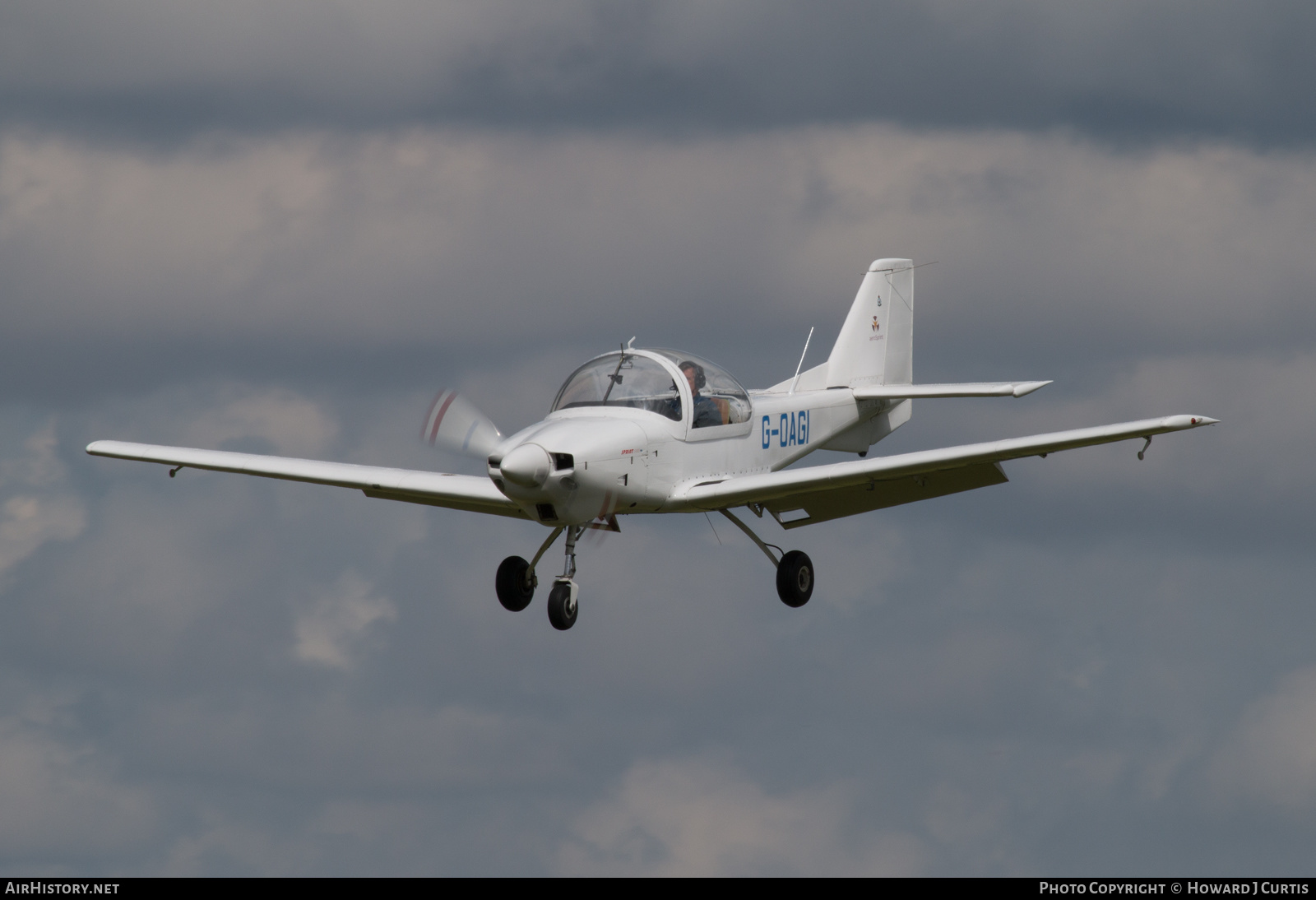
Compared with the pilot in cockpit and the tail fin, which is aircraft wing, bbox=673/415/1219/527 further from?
the tail fin

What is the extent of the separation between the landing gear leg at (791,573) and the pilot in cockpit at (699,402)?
127 centimetres

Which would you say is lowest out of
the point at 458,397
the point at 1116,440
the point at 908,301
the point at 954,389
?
the point at 1116,440

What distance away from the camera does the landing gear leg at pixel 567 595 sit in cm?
2038

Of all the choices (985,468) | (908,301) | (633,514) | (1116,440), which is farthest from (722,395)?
(908,301)

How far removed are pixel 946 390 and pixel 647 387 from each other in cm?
550

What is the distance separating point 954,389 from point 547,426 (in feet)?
22.9

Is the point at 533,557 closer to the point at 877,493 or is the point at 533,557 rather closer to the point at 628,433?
the point at 628,433

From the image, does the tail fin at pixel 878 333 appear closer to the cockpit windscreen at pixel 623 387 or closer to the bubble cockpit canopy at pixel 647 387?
the bubble cockpit canopy at pixel 647 387

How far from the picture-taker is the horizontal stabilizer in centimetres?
2283

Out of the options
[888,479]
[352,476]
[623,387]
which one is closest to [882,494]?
[888,479]

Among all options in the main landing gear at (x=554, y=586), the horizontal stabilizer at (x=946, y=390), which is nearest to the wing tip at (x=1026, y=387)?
the horizontal stabilizer at (x=946, y=390)

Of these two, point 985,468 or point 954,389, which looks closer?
point 985,468

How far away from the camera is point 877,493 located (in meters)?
22.4

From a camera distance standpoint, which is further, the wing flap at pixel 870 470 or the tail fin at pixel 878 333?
the tail fin at pixel 878 333
